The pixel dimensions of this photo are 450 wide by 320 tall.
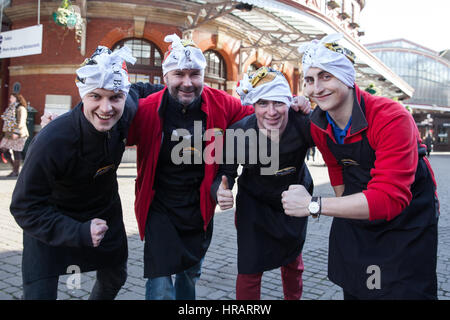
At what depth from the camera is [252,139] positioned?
3.16 m

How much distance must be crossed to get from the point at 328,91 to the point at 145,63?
13298mm

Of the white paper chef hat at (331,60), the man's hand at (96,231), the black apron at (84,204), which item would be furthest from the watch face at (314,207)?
the black apron at (84,204)

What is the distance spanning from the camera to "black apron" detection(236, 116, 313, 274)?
3.13 m

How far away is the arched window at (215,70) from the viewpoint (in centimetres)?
1623

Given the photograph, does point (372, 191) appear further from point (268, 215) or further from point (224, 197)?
point (268, 215)

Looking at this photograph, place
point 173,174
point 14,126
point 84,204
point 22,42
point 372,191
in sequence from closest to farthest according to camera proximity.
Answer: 1. point 372,191
2. point 84,204
3. point 173,174
4. point 22,42
5. point 14,126

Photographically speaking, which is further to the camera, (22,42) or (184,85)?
(22,42)

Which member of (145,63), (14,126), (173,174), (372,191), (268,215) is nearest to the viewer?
(372,191)

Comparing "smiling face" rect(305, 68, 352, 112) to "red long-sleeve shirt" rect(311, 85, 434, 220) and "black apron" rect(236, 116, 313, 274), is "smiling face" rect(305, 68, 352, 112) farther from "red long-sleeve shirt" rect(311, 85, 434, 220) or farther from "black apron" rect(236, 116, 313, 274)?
"black apron" rect(236, 116, 313, 274)

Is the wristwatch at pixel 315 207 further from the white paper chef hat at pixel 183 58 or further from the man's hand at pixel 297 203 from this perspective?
the white paper chef hat at pixel 183 58

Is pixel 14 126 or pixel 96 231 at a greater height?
pixel 14 126

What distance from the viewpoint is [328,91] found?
2418 mm

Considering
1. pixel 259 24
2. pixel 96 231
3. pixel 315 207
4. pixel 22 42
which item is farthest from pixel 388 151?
pixel 259 24

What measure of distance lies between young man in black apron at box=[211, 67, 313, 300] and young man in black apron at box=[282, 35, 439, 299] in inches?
19.4
